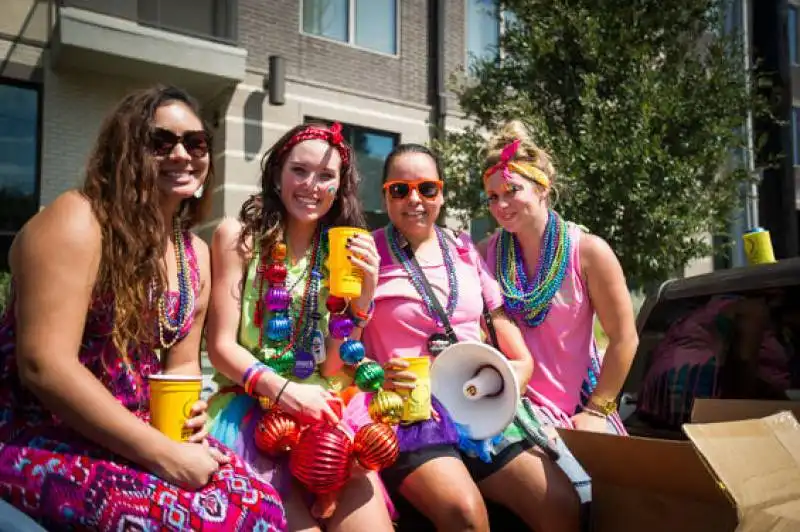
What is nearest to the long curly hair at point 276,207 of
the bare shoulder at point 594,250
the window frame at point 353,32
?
the bare shoulder at point 594,250

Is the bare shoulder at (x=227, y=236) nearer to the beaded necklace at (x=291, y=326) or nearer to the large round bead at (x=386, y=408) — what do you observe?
the beaded necklace at (x=291, y=326)

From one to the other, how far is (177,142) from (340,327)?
0.75 meters

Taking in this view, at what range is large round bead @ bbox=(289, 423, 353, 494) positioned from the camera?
1764mm

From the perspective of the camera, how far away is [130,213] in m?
1.78

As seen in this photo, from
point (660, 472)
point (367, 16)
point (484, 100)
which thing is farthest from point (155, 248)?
point (367, 16)

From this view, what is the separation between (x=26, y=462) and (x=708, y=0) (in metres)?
8.27

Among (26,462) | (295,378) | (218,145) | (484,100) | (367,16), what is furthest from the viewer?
(367,16)

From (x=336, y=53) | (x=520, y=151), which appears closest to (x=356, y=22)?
(x=336, y=53)

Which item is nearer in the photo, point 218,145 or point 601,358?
point 601,358

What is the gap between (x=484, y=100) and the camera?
27.8 feet

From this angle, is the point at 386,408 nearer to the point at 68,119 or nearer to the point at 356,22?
the point at 68,119

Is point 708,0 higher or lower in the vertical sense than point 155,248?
higher

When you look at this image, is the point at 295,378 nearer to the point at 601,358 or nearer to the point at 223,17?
the point at 601,358

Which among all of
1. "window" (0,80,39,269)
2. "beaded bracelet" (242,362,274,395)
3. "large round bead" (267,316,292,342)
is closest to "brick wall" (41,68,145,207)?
"window" (0,80,39,269)
